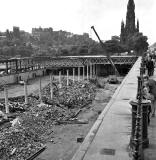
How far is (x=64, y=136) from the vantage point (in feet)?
50.6

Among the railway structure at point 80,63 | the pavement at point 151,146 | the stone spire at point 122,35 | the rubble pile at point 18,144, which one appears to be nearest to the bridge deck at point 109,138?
the pavement at point 151,146

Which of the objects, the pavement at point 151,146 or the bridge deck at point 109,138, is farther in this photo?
the bridge deck at point 109,138

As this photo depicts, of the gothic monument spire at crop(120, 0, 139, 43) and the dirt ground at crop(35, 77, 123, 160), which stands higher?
the gothic monument spire at crop(120, 0, 139, 43)

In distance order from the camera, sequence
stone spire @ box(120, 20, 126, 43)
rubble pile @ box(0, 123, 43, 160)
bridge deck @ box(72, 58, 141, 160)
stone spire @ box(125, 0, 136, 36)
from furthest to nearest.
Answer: stone spire @ box(120, 20, 126, 43) → stone spire @ box(125, 0, 136, 36) → rubble pile @ box(0, 123, 43, 160) → bridge deck @ box(72, 58, 141, 160)

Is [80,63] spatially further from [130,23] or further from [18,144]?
[130,23]

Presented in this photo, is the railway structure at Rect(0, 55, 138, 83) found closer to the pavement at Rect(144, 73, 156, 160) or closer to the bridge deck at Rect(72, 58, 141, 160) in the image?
the bridge deck at Rect(72, 58, 141, 160)

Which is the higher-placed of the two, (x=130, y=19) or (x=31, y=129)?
(x=130, y=19)

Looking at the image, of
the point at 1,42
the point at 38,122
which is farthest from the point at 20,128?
the point at 1,42

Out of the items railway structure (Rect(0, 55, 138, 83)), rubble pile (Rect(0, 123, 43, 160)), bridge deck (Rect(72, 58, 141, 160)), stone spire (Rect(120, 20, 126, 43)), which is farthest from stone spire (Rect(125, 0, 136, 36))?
rubble pile (Rect(0, 123, 43, 160))

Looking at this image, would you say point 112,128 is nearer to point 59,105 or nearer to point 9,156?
point 9,156

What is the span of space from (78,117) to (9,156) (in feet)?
28.6

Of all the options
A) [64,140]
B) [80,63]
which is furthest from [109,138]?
[80,63]

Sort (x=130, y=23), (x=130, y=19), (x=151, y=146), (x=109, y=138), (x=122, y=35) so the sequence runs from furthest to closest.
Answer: (x=122, y=35)
(x=130, y=19)
(x=130, y=23)
(x=109, y=138)
(x=151, y=146)

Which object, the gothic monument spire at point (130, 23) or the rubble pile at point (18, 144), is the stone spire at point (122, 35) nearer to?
the gothic monument spire at point (130, 23)
